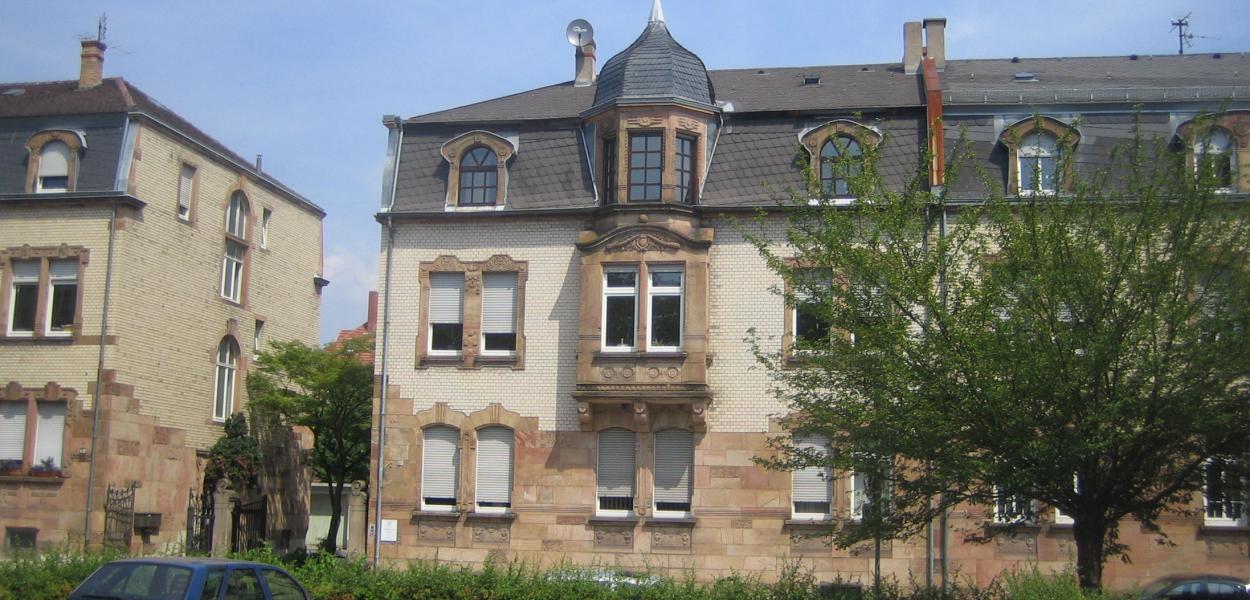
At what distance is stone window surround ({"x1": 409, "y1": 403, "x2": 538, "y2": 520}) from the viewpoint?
27.6 meters

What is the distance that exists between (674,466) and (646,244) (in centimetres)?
460

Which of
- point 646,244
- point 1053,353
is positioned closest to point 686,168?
point 646,244

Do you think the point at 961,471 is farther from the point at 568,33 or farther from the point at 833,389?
the point at 568,33

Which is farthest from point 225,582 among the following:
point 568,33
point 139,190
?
point 568,33

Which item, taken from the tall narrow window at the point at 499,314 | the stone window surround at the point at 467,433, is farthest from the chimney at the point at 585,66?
the stone window surround at the point at 467,433

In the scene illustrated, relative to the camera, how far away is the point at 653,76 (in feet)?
92.5

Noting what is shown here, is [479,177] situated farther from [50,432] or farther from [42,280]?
[50,432]

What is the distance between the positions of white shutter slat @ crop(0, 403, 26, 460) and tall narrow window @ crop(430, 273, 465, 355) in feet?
34.3

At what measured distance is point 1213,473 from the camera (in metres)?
17.8

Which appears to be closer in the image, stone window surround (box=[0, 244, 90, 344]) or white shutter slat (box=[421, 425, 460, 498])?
white shutter slat (box=[421, 425, 460, 498])

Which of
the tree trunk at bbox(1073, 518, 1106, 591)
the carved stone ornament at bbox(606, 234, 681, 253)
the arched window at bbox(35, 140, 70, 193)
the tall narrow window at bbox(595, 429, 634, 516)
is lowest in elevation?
the tree trunk at bbox(1073, 518, 1106, 591)

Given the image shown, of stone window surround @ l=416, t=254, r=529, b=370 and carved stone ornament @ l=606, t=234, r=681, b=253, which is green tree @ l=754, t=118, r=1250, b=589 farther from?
stone window surround @ l=416, t=254, r=529, b=370

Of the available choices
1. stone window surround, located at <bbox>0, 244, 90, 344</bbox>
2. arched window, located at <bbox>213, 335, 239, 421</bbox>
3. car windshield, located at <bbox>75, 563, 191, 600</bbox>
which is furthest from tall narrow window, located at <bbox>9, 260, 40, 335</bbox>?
car windshield, located at <bbox>75, 563, 191, 600</bbox>

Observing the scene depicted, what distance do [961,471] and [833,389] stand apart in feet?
8.12
